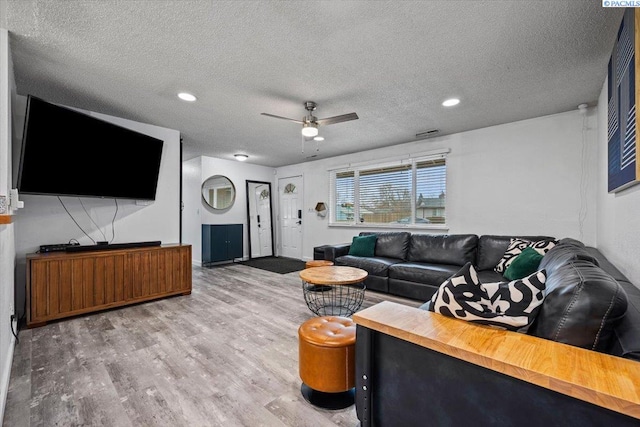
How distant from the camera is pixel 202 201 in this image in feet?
19.2

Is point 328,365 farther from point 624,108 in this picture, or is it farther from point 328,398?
point 624,108

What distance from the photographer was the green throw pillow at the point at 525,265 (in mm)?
2521

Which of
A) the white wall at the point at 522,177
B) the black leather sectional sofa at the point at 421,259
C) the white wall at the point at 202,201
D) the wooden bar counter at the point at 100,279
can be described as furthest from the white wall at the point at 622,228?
the white wall at the point at 202,201

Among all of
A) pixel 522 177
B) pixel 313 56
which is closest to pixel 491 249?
pixel 522 177

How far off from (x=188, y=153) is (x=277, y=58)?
423cm

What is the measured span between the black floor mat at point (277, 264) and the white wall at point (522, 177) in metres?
2.80

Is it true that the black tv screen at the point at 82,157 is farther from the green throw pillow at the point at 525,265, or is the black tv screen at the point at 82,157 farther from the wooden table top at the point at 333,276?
the green throw pillow at the point at 525,265

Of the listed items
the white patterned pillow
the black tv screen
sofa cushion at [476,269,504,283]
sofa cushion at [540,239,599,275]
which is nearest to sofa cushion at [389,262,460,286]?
sofa cushion at [476,269,504,283]

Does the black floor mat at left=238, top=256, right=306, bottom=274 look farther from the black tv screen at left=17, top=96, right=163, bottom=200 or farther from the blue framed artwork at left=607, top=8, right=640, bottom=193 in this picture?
the blue framed artwork at left=607, top=8, right=640, bottom=193

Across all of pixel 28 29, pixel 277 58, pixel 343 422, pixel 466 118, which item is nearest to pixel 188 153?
pixel 28 29

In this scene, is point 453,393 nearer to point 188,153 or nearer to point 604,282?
point 604,282

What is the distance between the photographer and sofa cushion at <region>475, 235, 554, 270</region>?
3391 mm

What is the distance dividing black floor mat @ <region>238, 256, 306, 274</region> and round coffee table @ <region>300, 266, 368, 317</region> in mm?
1443

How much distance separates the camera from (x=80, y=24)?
5.89ft
